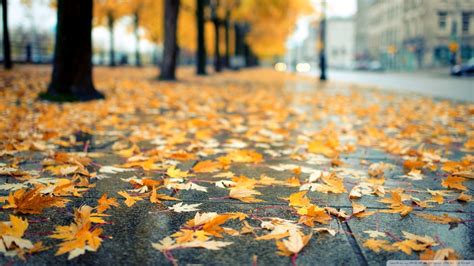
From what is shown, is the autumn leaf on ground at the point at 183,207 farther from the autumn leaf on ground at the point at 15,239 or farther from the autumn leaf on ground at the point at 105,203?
the autumn leaf on ground at the point at 15,239

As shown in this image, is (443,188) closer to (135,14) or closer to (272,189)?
(272,189)

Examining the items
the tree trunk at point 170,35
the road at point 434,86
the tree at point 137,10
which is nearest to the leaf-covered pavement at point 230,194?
the road at point 434,86

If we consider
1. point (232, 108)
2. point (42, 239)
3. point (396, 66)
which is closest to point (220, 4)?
point (232, 108)

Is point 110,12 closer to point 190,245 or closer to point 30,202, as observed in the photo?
point 30,202

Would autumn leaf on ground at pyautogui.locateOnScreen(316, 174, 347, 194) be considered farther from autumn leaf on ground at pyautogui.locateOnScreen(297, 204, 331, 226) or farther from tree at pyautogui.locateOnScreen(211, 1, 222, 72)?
tree at pyautogui.locateOnScreen(211, 1, 222, 72)

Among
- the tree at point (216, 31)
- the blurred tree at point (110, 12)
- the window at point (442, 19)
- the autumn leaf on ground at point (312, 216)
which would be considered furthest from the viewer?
Result: the window at point (442, 19)

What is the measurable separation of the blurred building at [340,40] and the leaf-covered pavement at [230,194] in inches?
Answer: 4988

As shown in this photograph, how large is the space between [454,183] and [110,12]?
130ft

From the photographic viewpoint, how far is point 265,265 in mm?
1877

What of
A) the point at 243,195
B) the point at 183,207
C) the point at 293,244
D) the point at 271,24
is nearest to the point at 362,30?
the point at 271,24

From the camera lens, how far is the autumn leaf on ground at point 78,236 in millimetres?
1973

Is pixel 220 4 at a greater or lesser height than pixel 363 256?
greater

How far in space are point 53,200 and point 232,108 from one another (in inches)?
248

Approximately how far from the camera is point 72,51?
8656 mm
